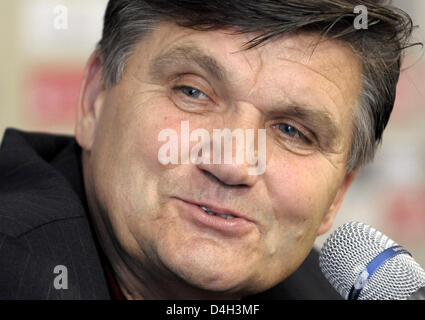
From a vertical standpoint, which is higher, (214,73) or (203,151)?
(214,73)

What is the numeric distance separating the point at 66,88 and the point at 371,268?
152 inches

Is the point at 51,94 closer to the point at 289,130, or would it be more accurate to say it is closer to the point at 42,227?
the point at 289,130

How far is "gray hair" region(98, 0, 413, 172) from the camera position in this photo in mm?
1702

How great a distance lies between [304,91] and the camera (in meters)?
1.75

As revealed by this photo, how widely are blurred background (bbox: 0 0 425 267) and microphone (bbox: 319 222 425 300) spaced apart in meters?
3.29

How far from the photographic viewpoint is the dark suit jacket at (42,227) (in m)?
1.45

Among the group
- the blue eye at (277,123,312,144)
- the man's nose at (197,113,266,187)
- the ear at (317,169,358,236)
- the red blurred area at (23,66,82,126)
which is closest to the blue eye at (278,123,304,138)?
the blue eye at (277,123,312,144)

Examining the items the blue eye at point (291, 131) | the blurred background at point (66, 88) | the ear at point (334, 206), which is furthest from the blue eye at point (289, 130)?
the blurred background at point (66, 88)

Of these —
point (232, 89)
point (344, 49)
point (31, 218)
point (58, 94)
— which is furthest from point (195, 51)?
point (58, 94)

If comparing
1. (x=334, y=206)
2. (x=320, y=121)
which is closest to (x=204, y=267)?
(x=320, y=121)

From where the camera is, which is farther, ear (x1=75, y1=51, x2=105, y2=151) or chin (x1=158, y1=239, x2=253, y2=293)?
ear (x1=75, y1=51, x2=105, y2=151)

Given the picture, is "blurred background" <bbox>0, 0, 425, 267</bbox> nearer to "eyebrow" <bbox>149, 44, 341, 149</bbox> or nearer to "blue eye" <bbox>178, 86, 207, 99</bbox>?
"eyebrow" <bbox>149, 44, 341, 149</bbox>

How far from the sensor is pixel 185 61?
1754 millimetres

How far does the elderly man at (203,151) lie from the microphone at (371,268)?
0.19 m
